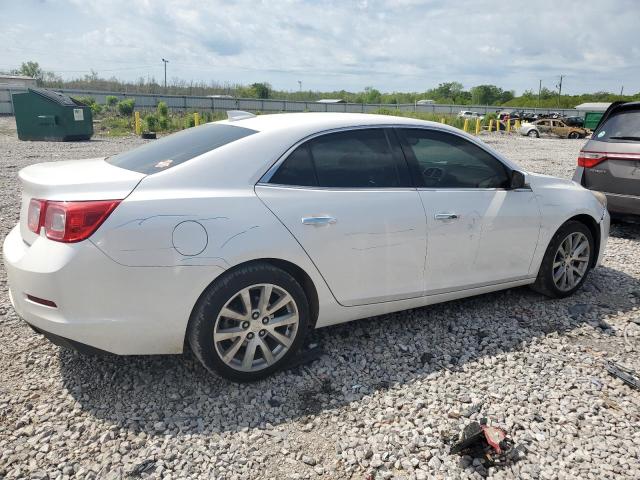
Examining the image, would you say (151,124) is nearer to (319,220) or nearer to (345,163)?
(345,163)

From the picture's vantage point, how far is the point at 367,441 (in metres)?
2.74

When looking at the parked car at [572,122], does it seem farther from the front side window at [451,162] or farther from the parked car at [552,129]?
the front side window at [451,162]

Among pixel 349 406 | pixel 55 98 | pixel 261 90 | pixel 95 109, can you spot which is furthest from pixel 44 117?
pixel 261 90

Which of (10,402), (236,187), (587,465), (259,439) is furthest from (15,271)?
(587,465)

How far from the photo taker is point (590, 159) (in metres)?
6.81

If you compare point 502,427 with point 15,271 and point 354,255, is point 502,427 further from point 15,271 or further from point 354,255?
point 15,271

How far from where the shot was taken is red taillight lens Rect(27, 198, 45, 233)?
280 cm

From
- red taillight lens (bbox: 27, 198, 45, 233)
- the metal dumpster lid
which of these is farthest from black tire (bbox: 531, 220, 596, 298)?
the metal dumpster lid

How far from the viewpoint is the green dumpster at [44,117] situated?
63.9 ft

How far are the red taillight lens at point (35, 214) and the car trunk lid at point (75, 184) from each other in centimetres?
3

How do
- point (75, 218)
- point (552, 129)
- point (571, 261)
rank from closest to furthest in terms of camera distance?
point (75, 218) < point (571, 261) < point (552, 129)

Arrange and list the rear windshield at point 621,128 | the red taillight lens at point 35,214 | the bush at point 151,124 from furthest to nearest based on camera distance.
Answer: the bush at point 151,124, the rear windshield at point 621,128, the red taillight lens at point 35,214

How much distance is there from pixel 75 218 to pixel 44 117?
1970 centimetres

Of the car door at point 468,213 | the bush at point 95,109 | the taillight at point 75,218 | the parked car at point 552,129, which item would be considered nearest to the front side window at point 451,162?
the car door at point 468,213
